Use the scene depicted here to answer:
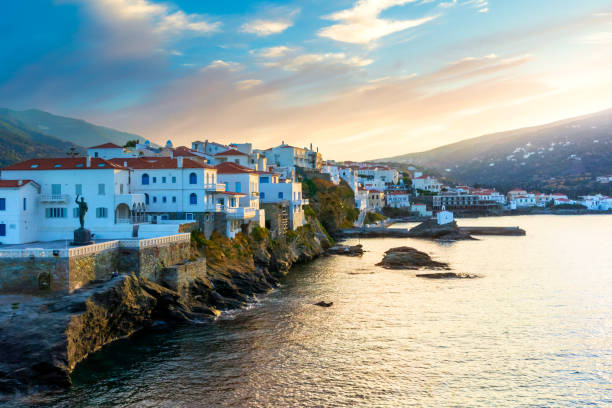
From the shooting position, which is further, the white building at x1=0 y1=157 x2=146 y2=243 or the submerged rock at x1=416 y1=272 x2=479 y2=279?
the submerged rock at x1=416 y1=272 x2=479 y2=279

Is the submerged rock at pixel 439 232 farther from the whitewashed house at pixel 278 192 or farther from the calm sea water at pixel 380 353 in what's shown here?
the calm sea water at pixel 380 353

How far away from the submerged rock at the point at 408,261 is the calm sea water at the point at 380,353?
1147 centimetres

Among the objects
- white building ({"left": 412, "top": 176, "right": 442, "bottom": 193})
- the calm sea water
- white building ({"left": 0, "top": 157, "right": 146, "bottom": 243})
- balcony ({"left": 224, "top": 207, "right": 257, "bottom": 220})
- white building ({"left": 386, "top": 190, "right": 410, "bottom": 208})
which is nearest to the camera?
the calm sea water

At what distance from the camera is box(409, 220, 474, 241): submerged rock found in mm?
95500

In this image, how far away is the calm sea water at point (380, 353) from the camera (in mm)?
22531

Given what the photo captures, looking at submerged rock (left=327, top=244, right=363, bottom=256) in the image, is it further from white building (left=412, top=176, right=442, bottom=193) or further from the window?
white building (left=412, top=176, right=442, bottom=193)

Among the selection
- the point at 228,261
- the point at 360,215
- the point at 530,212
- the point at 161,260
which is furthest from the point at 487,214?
the point at 161,260

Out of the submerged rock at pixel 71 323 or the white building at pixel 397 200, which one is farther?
the white building at pixel 397 200

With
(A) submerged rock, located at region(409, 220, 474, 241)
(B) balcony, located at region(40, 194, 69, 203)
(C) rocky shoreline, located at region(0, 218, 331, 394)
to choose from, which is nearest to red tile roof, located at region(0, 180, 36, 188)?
(B) balcony, located at region(40, 194, 69, 203)

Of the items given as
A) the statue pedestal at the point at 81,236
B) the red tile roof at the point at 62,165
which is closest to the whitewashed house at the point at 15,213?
the red tile roof at the point at 62,165

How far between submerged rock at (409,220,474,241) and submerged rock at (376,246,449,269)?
115 ft

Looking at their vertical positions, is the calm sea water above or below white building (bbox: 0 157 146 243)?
below

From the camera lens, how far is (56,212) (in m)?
42.4

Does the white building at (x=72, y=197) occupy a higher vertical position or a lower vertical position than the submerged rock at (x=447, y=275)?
higher
